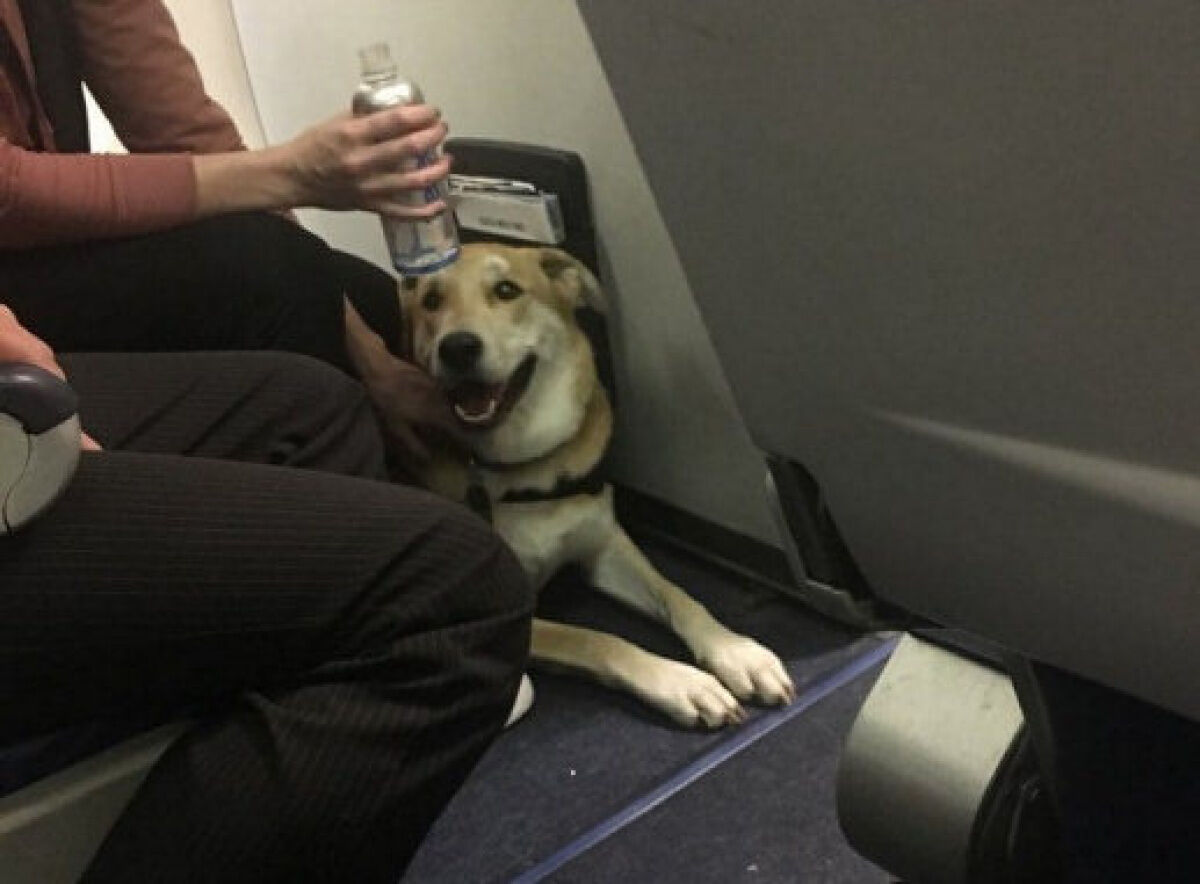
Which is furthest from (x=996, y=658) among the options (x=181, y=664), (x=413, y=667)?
(x=181, y=664)

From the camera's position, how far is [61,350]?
3.51ft

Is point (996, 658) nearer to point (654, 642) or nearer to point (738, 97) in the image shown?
point (738, 97)

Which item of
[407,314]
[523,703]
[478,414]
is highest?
[407,314]

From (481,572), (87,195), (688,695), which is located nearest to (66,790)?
(481,572)

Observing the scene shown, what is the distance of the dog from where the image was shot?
149 centimetres

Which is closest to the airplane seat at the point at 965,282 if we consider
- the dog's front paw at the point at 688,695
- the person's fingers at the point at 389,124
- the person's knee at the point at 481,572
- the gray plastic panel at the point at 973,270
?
the gray plastic panel at the point at 973,270

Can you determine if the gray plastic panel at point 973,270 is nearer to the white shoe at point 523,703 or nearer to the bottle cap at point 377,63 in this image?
the bottle cap at point 377,63

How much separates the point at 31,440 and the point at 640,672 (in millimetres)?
858

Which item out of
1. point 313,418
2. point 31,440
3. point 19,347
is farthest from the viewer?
point 313,418

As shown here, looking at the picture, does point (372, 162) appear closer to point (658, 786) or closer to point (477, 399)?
point (477, 399)

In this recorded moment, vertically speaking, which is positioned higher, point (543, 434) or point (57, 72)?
point (57, 72)

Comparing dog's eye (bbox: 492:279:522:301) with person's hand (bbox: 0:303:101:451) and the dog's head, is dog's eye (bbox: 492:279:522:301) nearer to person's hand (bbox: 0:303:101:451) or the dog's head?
the dog's head

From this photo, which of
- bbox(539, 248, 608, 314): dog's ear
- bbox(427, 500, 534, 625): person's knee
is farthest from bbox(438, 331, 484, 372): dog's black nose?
bbox(427, 500, 534, 625): person's knee

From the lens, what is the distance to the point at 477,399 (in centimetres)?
158
